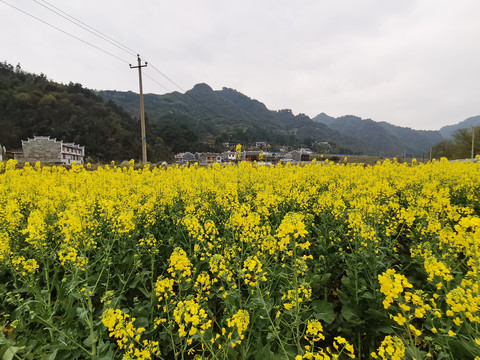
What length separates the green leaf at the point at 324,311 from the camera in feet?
7.57

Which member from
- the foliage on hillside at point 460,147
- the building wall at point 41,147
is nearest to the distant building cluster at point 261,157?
the building wall at point 41,147

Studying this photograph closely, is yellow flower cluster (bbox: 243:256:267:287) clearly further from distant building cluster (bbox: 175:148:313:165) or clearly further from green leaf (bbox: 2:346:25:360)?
distant building cluster (bbox: 175:148:313:165)

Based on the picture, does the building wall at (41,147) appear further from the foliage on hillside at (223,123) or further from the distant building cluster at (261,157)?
the foliage on hillside at (223,123)

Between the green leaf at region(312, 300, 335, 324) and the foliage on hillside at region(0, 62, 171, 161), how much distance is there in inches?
2281

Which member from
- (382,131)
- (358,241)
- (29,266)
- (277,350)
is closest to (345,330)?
(277,350)

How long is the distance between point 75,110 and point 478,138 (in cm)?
9364

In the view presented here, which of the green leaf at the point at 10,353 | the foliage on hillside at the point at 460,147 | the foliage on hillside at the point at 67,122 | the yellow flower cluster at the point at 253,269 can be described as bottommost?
the green leaf at the point at 10,353

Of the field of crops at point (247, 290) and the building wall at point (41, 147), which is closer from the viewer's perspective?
the field of crops at point (247, 290)

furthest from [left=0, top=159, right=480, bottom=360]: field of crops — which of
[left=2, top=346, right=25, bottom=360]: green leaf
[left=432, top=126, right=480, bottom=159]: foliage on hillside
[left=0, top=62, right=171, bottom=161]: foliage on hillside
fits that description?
[left=432, top=126, right=480, bottom=159]: foliage on hillside

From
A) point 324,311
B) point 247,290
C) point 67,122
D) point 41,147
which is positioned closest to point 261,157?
point 247,290

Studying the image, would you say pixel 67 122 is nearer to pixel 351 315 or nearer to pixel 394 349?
pixel 351 315

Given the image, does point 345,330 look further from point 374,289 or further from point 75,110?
point 75,110

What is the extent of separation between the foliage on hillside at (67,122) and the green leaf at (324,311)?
57.9 metres

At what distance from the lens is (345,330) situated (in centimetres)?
227
